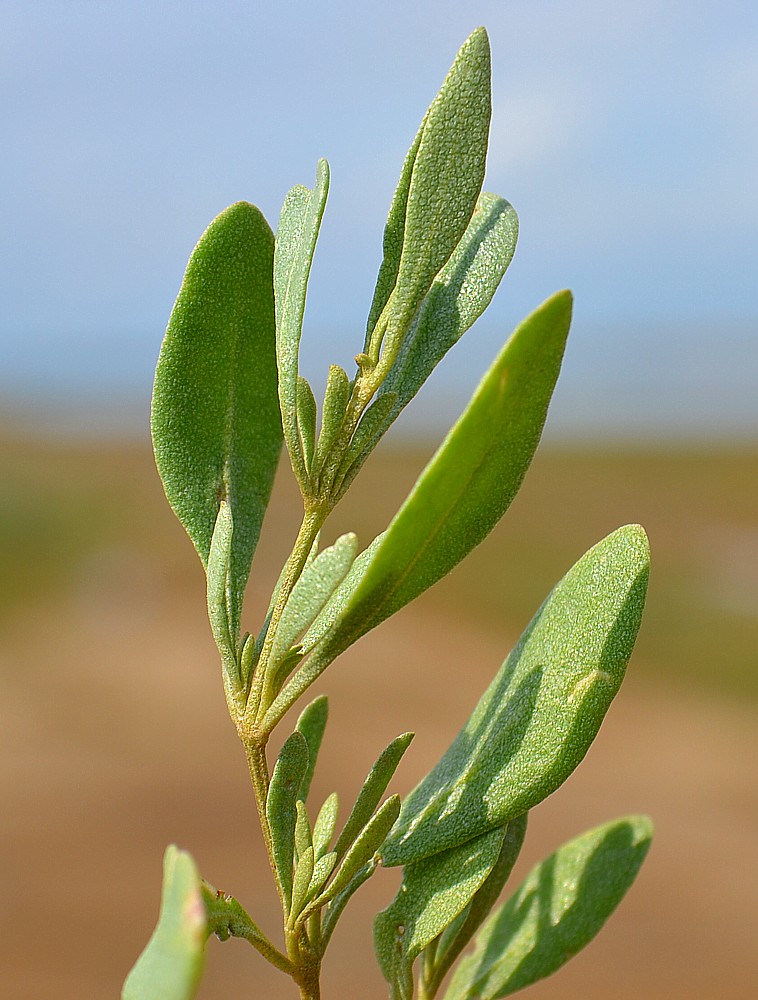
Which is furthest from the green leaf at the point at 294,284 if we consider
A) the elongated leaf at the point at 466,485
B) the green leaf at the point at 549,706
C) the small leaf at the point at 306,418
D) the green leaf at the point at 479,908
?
the green leaf at the point at 479,908

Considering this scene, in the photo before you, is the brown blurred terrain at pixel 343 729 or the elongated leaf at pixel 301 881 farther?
the brown blurred terrain at pixel 343 729

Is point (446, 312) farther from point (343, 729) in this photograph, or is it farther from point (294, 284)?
point (343, 729)

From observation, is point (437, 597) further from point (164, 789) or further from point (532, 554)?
point (164, 789)

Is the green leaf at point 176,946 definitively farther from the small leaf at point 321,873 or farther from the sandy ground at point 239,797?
the sandy ground at point 239,797

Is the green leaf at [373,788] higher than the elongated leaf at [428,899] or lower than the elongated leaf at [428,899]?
higher

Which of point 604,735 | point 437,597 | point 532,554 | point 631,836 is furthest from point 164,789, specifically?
point 631,836

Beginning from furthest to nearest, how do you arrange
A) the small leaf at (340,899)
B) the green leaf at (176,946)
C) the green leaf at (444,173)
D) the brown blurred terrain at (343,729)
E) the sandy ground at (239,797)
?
the brown blurred terrain at (343,729)
the sandy ground at (239,797)
the small leaf at (340,899)
the green leaf at (444,173)
the green leaf at (176,946)

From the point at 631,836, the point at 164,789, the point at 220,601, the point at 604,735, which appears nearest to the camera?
the point at 220,601
